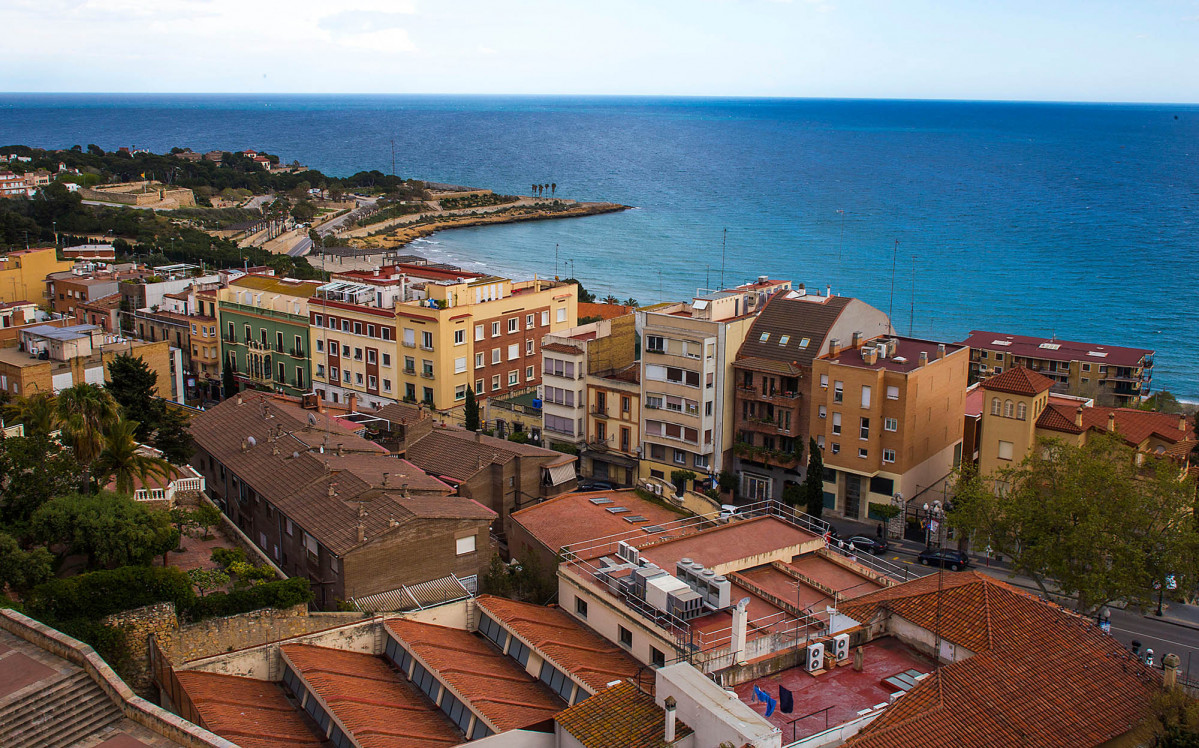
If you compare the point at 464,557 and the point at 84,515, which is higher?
the point at 84,515

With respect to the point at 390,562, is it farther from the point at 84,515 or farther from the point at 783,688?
the point at 783,688

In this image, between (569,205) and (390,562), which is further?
(569,205)

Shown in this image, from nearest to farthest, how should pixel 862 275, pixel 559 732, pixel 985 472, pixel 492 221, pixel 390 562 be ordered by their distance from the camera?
1. pixel 559 732
2. pixel 390 562
3. pixel 985 472
4. pixel 862 275
5. pixel 492 221

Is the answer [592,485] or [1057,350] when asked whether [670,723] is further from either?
[1057,350]

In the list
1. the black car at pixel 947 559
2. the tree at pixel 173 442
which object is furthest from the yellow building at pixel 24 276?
the black car at pixel 947 559

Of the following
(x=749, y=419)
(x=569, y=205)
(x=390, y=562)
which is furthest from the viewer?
(x=569, y=205)

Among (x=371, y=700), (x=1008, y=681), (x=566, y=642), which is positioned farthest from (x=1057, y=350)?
(x=371, y=700)

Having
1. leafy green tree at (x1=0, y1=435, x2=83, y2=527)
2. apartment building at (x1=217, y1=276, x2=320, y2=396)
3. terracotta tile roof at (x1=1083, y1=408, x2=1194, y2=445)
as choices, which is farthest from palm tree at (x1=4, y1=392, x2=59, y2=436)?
terracotta tile roof at (x1=1083, y1=408, x2=1194, y2=445)

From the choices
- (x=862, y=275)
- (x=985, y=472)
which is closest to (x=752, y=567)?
(x=985, y=472)
